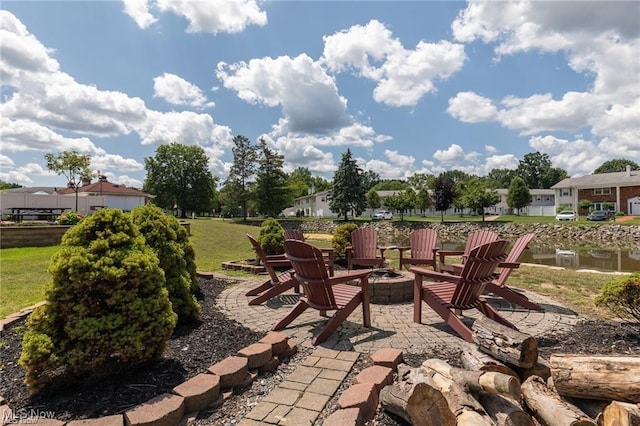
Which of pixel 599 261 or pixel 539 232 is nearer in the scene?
pixel 599 261

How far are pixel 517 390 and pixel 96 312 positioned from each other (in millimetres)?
2790

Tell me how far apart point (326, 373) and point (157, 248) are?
93.5 inches

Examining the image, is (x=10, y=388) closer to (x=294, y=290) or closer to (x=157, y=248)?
(x=157, y=248)

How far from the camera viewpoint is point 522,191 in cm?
3581

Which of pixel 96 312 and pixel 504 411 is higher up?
pixel 96 312

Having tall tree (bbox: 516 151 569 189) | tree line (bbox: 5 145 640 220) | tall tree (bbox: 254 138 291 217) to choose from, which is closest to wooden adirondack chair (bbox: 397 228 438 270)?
tree line (bbox: 5 145 640 220)

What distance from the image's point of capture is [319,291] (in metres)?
3.64

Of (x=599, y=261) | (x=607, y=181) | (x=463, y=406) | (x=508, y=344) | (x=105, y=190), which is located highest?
(x=607, y=181)

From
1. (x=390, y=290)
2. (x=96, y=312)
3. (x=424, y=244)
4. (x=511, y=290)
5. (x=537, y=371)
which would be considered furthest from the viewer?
(x=424, y=244)

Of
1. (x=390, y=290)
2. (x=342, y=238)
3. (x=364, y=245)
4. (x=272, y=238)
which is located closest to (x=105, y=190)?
(x=272, y=238)

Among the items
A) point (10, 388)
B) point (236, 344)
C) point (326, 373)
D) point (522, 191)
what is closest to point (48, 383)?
point (10, 388)

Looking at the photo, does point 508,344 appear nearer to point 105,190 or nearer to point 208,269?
point 208,269

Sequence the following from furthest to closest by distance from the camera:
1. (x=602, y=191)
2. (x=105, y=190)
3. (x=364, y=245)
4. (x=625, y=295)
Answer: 1. (x=105, y=190)
2. (x=602, y=191)
3. (x=364, y=245)
4. (x=625, y=295)

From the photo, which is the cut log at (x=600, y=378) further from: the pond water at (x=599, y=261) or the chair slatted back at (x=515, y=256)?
the pond water at (x=599, y=261)
